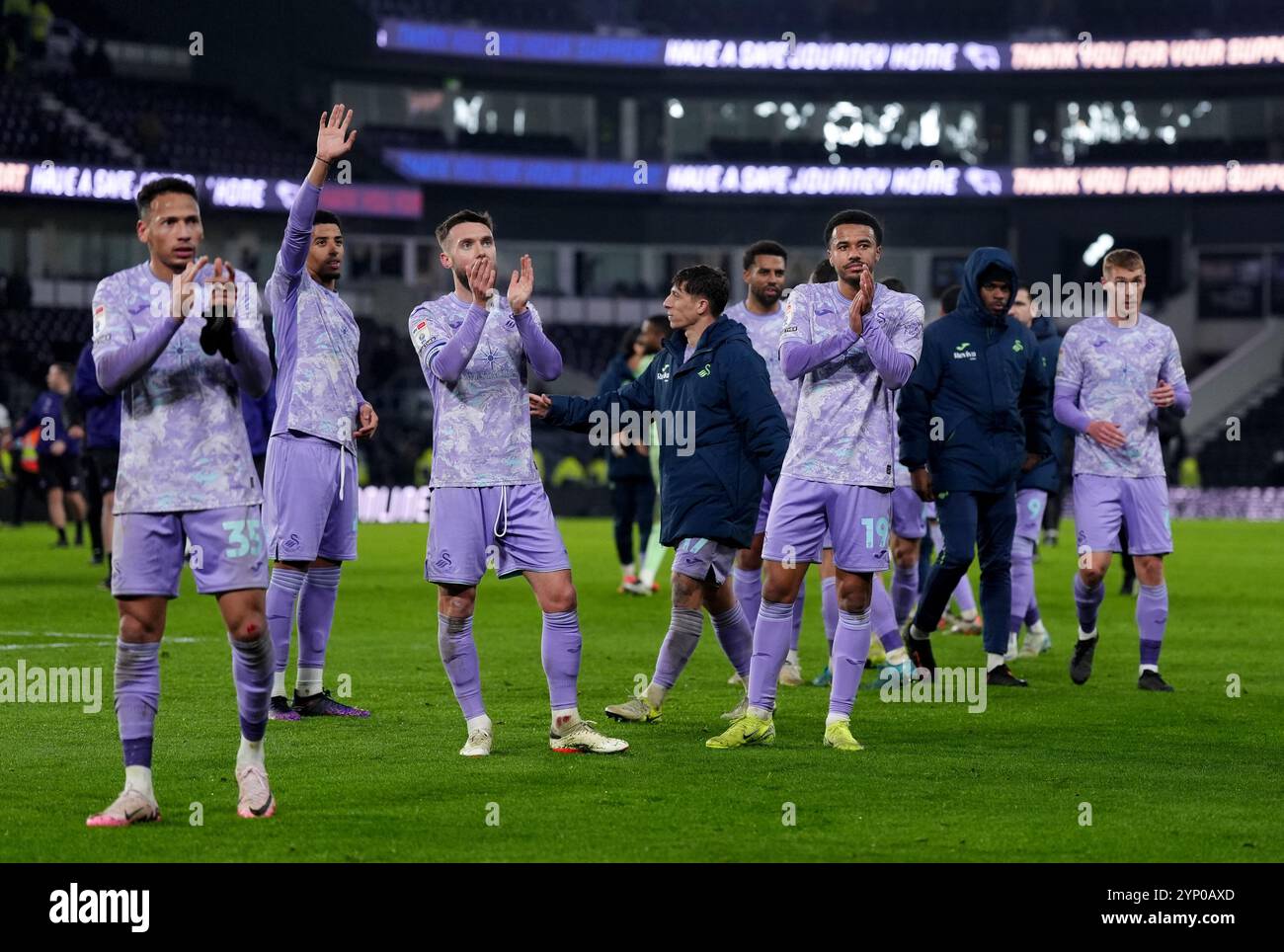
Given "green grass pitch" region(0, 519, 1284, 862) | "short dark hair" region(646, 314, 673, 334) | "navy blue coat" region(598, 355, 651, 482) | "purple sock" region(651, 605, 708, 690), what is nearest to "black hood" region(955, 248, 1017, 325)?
"green grass pitch" region(0, 519, 1284, 862)

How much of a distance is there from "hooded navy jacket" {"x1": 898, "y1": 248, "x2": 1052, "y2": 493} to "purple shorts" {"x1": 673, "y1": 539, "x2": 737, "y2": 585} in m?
1.96

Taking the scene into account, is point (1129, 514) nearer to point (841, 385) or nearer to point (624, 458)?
point (841, 385)

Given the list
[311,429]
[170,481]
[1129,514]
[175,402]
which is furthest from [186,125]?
[170,481]

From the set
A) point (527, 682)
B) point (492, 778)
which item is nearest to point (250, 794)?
point (492, 778)

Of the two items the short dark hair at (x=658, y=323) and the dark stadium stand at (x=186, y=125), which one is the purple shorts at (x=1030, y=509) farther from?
the dark stadium stand at (x=186, y=125)

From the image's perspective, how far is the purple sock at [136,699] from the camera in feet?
22.5

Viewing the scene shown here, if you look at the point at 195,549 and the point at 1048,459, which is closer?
the point at 195,549

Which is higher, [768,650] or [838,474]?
[838,474]

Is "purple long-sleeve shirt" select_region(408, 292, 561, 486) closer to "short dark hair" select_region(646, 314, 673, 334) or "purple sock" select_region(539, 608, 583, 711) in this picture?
"purple sock" select_region(539, 608, 583, 711)

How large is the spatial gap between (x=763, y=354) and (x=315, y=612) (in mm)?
3377

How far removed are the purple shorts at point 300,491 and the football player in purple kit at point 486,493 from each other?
3.76 ft

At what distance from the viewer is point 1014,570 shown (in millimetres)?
12844

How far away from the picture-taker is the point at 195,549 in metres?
6.89

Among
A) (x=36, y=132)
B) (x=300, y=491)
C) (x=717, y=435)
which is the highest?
(x=36, y=132)
